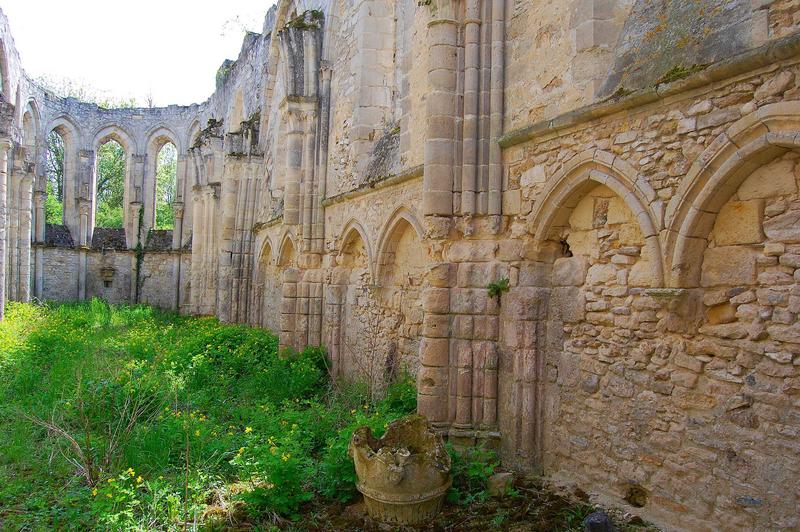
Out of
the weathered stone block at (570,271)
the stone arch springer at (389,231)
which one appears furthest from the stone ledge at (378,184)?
the weathered stone block at (570,271)

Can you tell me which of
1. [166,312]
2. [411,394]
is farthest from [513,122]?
[166,312]

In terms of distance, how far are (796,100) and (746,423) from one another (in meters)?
2.00

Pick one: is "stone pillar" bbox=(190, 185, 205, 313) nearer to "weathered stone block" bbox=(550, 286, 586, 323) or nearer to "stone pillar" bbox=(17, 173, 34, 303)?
"stone pillar" bbox=(17, 173, 34, 303)

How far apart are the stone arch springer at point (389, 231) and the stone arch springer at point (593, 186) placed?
2.08 meters

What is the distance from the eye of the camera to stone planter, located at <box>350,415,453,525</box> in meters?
4.90

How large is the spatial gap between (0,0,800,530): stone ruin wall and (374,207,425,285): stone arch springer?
0.04m

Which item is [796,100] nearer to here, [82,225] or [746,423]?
[746,423]

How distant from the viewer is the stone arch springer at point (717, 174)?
371 centimetres

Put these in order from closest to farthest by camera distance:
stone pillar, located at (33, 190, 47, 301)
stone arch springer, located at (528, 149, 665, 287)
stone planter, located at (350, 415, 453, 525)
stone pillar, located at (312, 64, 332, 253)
Answer: stone arch springer, located at (528, 149, 665, 287)
stone planter, located at (350, 415, 453, 525)
stone pillar, located at (312, 64, 332, 253)
stone pillar, located at (33, 190, 47, 301)

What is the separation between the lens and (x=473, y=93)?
6227 millimetres

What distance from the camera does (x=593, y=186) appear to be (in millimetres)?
5250

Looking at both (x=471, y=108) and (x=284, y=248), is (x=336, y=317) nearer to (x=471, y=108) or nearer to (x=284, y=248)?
(x=284, y=248)

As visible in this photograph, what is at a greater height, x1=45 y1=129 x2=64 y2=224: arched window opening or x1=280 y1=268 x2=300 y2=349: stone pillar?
x1=45 y1=129 x2=64 y2=224: arched window opening

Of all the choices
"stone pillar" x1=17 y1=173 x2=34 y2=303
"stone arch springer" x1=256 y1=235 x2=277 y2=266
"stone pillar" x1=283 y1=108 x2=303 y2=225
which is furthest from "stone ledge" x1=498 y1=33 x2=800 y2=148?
"stone pillar" x1=17 y1=173 x2=34 y2=303
